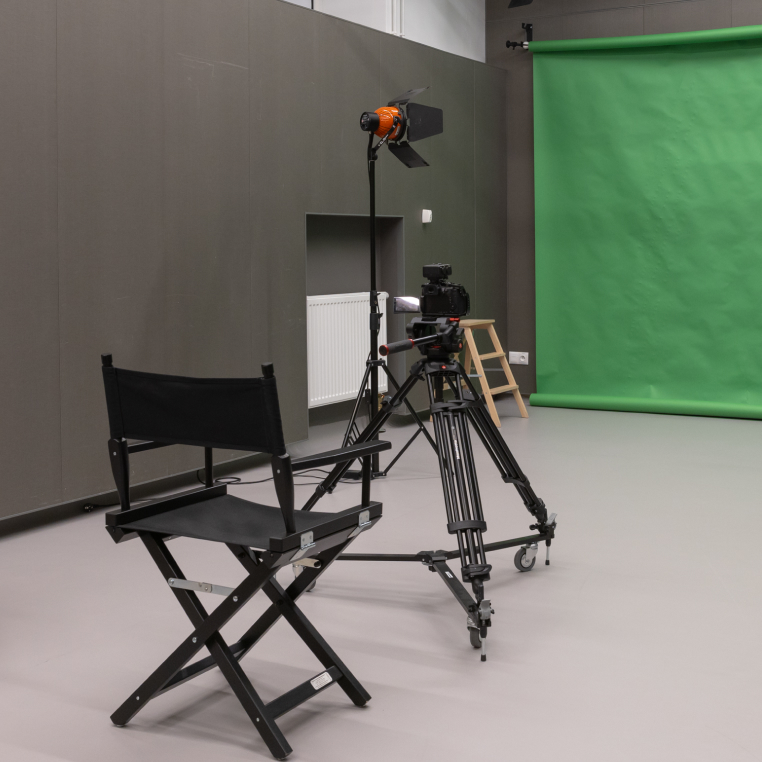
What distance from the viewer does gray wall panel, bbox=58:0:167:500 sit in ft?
12.0

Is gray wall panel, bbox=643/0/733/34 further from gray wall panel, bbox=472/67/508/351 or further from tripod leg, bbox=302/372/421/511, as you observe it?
tripod leg, bbox=302/372/421/511

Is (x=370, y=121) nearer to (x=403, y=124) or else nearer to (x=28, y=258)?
(x=403, y=124)

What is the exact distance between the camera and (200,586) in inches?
79.3

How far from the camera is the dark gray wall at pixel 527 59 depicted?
21.1ft

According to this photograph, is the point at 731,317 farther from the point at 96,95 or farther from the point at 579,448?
the point at 96,95

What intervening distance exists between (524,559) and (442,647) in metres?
0.67

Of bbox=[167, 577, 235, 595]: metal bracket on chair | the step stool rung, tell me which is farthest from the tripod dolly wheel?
the step stool rung

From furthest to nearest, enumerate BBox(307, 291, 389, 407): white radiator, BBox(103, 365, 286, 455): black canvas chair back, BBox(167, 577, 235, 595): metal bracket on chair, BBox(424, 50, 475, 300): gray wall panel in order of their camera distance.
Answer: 1. BBox(424, 50, 475, 300): gray wall panel
2. BBox(307, 291, 389, 407): white radiator
3. BBox(167, 577, 235, 595): metal bracket on chair
4. BBox(103, 365, 286, 455): black canvas chair back

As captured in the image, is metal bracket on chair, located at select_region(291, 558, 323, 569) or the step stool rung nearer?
metal bracket on chair, located at select_region(291, 558, 323, 569)

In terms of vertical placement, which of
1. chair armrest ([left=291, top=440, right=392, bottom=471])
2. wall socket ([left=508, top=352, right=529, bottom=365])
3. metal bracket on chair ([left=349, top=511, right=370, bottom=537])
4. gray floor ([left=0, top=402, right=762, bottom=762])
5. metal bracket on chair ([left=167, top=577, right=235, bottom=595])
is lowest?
gray floor ([left=0, top=402, right=762, bottom=762])

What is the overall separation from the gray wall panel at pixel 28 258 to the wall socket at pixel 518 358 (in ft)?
13.5

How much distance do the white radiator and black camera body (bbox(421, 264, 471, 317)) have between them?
2164mm

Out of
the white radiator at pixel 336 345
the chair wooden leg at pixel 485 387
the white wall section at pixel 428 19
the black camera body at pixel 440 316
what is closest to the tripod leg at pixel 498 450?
the black camera body at pixel 440 316

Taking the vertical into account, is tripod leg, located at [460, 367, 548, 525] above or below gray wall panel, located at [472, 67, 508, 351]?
below
